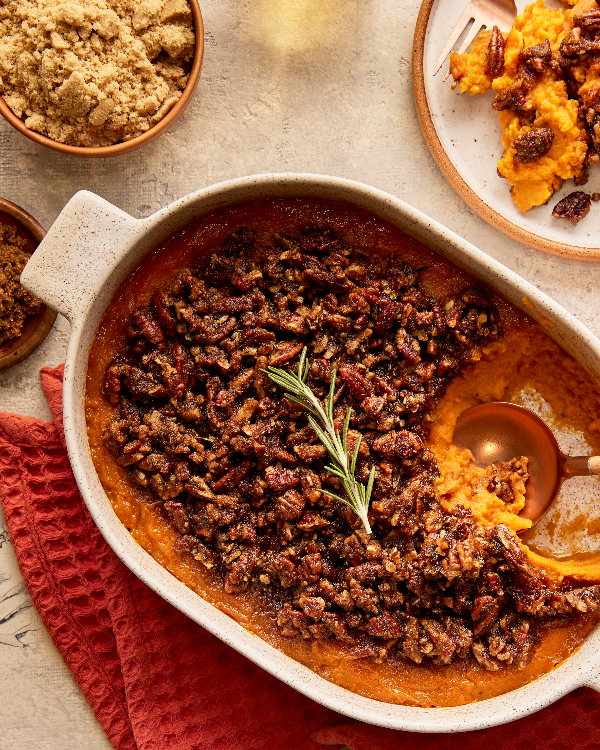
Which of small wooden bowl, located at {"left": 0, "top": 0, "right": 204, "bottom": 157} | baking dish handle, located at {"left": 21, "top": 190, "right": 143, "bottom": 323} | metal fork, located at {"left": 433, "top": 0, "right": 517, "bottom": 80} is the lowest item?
baking dish handle, located at {"left": 21, "top": 190, "right": 143, "bottom": 323}

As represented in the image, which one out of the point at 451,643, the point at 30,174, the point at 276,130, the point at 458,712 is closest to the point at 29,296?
the point at 30,174

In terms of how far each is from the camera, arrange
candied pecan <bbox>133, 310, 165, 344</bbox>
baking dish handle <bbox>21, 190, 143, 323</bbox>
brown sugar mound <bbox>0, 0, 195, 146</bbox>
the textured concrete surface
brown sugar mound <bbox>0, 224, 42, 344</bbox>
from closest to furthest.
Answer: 1. baking dish handle <bbox>21, 190, 143, 323</bbox>
2. candied pecan <bbox>133, 310, 165, 344</bbox>
3. brown sugar mound <bbox>0, 0, 195, 146</bbox>
4. brown sugar mound <bbox>0, 224, 42, 344</bbox>
5. the textured concrete surface

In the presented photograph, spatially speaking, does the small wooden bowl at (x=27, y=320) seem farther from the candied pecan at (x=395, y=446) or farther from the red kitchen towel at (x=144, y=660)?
the candied pecan at (x=395, y=446)

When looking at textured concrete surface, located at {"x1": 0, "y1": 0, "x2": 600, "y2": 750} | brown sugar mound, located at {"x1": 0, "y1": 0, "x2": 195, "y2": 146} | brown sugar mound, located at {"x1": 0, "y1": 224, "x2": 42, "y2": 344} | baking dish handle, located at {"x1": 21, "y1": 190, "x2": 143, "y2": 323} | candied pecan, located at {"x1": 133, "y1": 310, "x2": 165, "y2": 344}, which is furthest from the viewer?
textured concrete surface, located at {"x1": 0, "y1": 0, "x2": 600, "y2": 750}

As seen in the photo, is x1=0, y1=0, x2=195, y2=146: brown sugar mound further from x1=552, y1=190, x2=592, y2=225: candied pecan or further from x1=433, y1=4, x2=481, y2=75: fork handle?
x1=552, y1=190, x2=592, y2=225: candied pecan

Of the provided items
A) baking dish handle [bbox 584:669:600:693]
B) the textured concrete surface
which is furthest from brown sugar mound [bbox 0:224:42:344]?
baking dish handle [bbox 584:669:600:693]

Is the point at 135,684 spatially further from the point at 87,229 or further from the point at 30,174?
the point at 30,174
